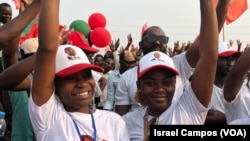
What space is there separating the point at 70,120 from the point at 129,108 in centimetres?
232

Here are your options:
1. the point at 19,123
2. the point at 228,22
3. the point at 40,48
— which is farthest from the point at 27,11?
the point at 228,22

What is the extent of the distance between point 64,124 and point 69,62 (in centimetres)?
36

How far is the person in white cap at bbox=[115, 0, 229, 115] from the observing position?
3254mm

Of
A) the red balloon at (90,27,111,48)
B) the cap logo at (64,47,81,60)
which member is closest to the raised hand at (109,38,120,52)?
the red balloon at (90,27,111,48)

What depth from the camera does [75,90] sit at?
2.42 metres

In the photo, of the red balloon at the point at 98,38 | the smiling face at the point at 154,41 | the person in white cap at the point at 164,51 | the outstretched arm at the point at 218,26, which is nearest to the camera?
the outstretched arm at the point at 218,26

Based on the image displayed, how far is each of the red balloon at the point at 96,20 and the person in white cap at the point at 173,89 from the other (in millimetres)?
8483

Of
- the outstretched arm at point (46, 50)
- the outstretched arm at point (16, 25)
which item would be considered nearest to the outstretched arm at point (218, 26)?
the outstretched arm at point (46, 50)

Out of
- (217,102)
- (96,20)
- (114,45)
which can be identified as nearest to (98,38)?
(114,45)

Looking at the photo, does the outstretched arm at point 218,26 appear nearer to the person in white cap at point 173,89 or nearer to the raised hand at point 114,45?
the person in white cap at point 173,89

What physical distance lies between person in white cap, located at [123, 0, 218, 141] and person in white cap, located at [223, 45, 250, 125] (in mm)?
614

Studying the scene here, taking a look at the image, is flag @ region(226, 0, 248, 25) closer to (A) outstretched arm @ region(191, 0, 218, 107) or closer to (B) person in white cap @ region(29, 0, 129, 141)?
(A) outstretched arm @ region(191, 0, 218, 107)

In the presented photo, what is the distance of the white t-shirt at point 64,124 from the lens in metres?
2.32

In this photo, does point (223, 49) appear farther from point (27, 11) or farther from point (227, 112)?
point (27, 11)
